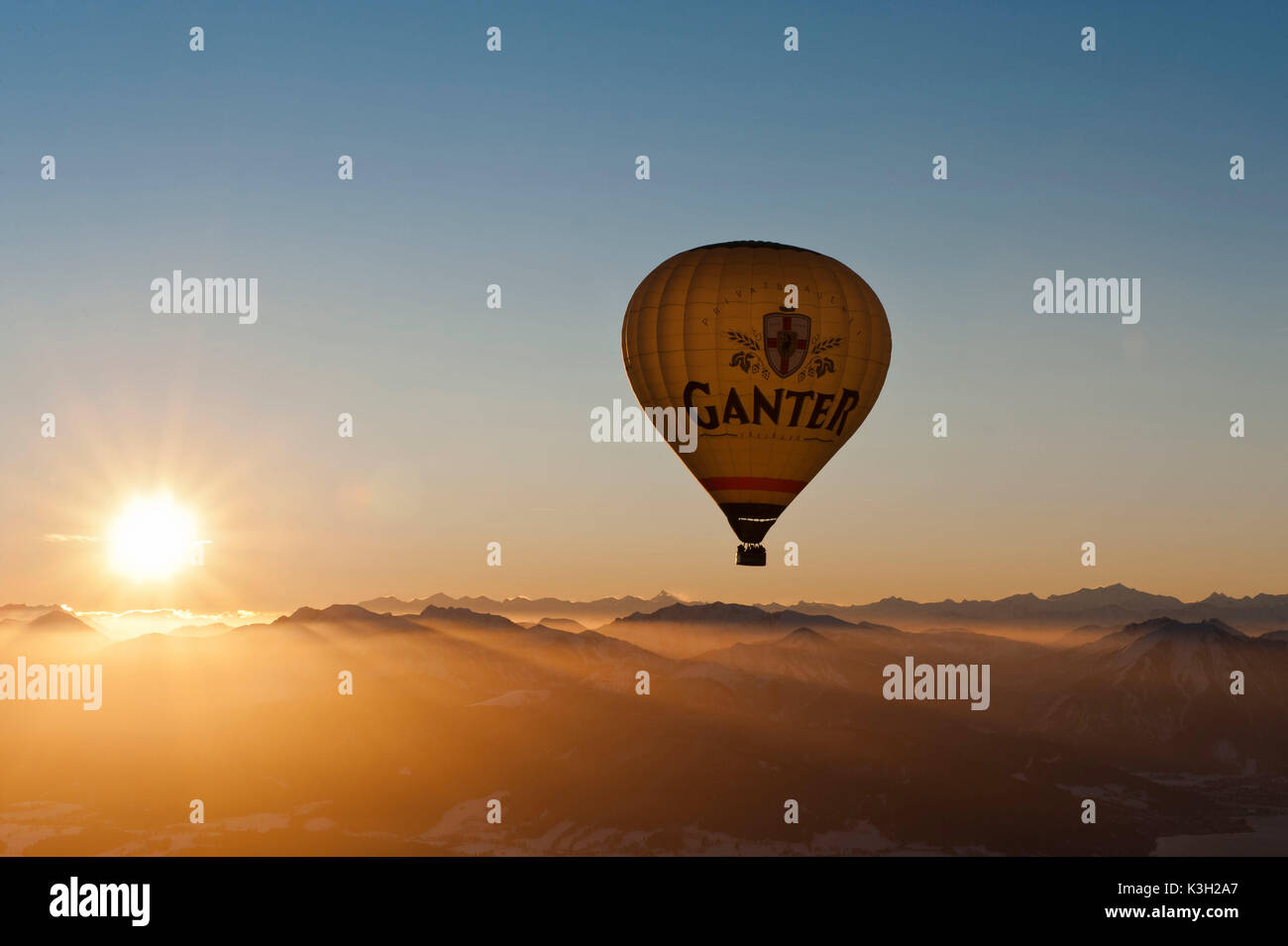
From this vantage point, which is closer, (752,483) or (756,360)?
(756,360)

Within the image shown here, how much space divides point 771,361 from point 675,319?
605 cm

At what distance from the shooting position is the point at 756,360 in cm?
7881

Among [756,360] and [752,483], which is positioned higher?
[756,360]

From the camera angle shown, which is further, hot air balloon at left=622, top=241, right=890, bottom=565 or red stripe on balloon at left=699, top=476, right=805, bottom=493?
red stripe on balloon at left=699, top=476, right=805, bottom=493

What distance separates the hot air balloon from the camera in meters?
78.8

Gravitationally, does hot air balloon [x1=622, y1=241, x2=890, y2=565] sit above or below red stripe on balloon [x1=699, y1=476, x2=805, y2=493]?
above

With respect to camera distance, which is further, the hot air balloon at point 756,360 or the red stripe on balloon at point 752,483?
the red stripe on balloon at point 752,483

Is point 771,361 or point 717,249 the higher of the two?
point 717,249

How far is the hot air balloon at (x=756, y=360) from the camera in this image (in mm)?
78812

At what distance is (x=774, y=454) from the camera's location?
7994cm

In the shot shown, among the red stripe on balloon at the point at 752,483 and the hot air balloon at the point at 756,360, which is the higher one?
the hot air balloon at the point at 756,360
